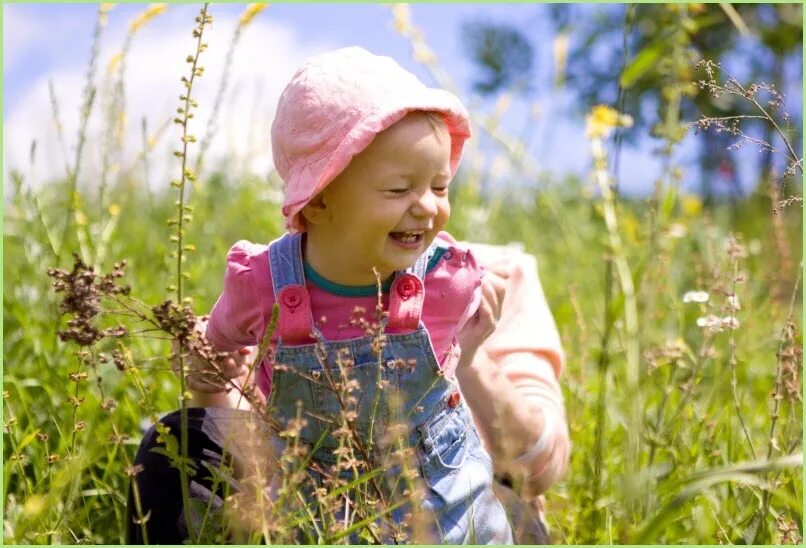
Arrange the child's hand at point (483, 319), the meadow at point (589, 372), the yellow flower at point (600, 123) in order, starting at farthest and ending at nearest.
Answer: the yellow flower at point (600, 123) < the child's hand at point (483, 319) < the meadow at point (589, 372)

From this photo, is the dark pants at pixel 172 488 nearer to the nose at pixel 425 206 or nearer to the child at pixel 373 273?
the child at pixel 373 273

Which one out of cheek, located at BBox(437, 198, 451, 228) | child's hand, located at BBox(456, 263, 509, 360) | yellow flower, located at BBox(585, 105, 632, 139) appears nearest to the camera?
cheek, located at BBox(437, 198, 451, 228)

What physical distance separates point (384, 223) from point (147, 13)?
3.35 ft

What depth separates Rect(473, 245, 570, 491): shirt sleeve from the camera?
240 cm

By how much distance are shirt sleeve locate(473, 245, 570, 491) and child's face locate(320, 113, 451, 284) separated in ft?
1.70

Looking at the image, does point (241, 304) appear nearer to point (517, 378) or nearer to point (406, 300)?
point (406, 300)

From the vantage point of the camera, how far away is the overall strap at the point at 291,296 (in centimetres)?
200

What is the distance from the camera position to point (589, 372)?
12.6ft

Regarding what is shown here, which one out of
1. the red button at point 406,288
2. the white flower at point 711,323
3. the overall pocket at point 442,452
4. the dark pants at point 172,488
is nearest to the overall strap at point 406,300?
the red button at point 406,288

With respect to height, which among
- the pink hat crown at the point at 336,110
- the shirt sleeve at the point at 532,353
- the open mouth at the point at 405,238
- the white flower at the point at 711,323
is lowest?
the shirt sleeve at the point at 532,353

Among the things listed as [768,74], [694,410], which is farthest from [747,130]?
[694,410]

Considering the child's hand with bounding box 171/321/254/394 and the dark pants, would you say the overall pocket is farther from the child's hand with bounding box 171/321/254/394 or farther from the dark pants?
the child's hand with bounding box 171/321/254/394

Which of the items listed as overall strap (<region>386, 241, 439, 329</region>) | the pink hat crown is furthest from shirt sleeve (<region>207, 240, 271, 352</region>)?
overall strap (<region>386, 241, 439, 329</region>)

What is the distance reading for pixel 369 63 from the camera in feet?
6.52
